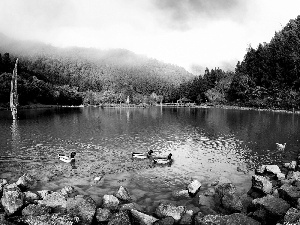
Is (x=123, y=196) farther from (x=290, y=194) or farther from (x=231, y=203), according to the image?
(x=290, y=194)

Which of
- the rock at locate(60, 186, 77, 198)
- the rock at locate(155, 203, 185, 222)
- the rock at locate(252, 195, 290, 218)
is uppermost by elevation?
the rock at locate(252, 195, 290, 218)

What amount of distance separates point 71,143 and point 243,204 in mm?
39285

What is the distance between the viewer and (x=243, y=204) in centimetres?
2333

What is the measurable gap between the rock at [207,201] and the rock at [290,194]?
5.86 metres

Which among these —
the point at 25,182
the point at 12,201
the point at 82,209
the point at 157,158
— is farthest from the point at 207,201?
the point at 25,182

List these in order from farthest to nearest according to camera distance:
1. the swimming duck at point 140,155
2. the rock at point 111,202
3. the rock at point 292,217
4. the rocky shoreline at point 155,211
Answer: the swimming duck at point 140,155 → the rock at point 111,202 → the rocky shoreline at point 155,211 → the rock at point 292,217

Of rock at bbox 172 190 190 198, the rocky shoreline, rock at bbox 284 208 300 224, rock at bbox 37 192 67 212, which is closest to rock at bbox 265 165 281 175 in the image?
the rocky shoreline

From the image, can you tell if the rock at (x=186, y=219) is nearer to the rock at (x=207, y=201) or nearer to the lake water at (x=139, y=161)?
the lake water at (x=139, y=161)

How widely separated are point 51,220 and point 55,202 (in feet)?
14.2

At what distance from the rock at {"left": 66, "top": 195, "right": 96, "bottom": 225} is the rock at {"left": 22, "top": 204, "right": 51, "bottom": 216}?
1643 mm

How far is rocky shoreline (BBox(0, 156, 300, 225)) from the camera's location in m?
18.8

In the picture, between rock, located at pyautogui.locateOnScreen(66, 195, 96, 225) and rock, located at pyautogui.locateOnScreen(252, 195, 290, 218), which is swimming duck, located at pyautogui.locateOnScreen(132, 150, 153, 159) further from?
rock, located at pyautogui.locateOnScreen(252, 195, 290, 218)

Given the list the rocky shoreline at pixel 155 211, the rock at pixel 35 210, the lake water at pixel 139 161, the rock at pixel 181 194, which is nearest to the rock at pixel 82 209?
the rocky shoreline at pixel 155 211

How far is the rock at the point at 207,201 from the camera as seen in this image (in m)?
24.5
